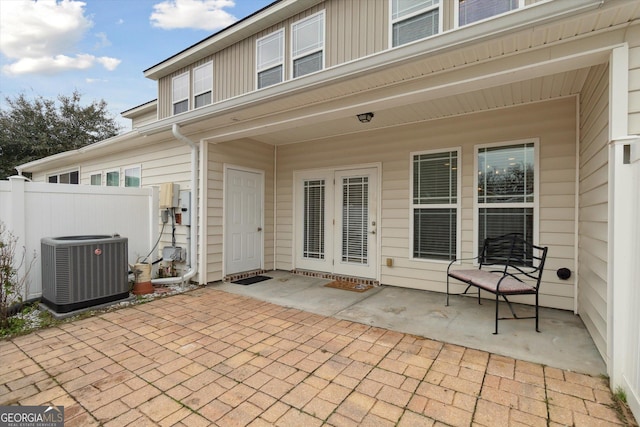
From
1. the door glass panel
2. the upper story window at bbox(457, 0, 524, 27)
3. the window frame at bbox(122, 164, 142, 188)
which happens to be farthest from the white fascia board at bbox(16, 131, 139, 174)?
the upper story window at bbox(457, 0, 524, 27)

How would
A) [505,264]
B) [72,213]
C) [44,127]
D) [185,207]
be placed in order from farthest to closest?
[44,127]
[185,207]
[72,213]
[505,264]

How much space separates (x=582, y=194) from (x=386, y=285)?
8.92 ft

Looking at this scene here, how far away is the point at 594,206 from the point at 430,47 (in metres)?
2.04

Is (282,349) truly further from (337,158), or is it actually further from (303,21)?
(303,21)

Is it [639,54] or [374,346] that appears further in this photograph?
[374,346]

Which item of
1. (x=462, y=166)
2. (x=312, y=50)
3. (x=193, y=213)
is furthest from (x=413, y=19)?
(x=193, y=213)

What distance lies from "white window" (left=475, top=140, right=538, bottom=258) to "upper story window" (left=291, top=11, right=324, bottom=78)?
2839mm

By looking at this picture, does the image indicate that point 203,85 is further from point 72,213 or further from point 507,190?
point 507,190

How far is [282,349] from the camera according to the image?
8.36 ft

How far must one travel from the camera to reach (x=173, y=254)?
4.89 meters

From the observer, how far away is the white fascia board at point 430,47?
1.98 meters

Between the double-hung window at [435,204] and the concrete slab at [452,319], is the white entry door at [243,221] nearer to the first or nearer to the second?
the concrete slab at [452,319]

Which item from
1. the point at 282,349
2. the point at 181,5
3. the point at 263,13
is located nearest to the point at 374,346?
the point at 282,349

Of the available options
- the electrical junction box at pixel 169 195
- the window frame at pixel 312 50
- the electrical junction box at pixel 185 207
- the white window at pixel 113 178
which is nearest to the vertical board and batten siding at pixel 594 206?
the window frame at pixel 312 50
